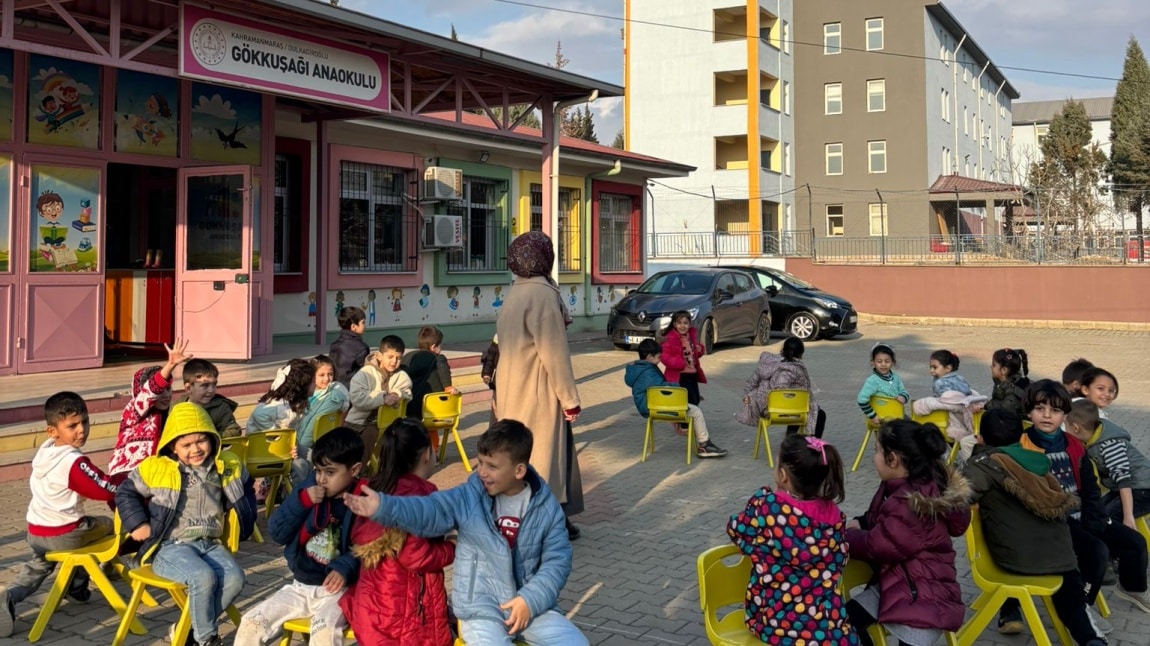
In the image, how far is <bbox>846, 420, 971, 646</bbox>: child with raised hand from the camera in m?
3.78

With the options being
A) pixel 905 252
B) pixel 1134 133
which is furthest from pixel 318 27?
pixel 1134 133

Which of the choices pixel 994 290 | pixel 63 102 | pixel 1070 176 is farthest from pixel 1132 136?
pixel 63 102

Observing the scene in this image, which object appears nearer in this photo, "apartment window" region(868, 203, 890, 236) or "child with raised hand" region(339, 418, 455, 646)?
"child with raised hand" region(339, 418, 455, 646)

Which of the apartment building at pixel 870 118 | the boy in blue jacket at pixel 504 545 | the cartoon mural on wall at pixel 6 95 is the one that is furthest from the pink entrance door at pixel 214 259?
the apartment building at pixel 870 118

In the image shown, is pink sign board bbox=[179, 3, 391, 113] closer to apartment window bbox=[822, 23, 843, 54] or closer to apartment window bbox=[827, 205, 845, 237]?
apartment window bbox=[827, 205, 845, 237]

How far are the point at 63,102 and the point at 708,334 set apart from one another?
36.9 ft

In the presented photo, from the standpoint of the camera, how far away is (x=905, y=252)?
97.7ft

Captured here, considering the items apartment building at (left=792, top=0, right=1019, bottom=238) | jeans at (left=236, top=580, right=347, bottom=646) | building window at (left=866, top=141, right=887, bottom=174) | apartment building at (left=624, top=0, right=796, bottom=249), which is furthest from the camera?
building window at (left=866, top=141, right=887, bottom=174)

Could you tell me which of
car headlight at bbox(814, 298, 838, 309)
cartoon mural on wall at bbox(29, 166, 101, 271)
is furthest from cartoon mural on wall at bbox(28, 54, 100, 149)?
car headlight at bbox(814, 298, 838, 309)

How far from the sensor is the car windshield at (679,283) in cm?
1848

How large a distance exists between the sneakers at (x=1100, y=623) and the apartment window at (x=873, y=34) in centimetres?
4026

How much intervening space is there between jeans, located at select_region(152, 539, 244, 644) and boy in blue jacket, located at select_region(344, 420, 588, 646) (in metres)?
1.28

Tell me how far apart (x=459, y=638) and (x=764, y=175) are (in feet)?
121

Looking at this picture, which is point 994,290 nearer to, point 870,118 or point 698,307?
point 698,307
